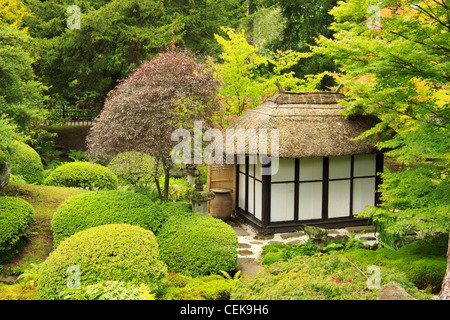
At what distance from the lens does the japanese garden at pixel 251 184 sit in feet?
20.3

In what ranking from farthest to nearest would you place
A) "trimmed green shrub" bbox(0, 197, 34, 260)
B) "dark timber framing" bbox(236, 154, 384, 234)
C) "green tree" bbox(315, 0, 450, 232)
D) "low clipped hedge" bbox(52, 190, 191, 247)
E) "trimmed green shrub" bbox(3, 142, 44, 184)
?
"trimmed green shrub" bbox(3, 142, 44, 184)
"dark timber framing" bbox(236, 154, 384, 234)
"trimmed green shrub" bbox(0, 197, 34, 260)
"low clipped hedge" bbox(52, 190, 191, 247)
"green tree" bbox(315, 0, 450, 232)

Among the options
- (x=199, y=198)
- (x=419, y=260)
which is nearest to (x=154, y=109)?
(x=199, y=198)

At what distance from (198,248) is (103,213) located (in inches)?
76.5

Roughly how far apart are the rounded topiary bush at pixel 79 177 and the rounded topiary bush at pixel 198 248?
18.5ft

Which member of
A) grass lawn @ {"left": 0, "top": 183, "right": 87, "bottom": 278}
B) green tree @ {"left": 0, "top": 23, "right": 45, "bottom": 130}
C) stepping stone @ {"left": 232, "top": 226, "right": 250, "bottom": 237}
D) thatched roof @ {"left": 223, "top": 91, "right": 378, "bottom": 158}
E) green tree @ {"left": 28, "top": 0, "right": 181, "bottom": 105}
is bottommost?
stepping stone @ {"left": 232, "top": 226, "right": 250, "bottom": 237}

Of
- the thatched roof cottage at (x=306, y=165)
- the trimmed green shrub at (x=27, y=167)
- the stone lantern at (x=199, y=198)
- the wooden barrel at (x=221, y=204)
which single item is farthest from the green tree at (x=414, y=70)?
the trimmed green shrub at (x=27, y=167)

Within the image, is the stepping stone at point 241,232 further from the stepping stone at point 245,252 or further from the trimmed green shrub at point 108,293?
the trimmed green shrub at point 108,293

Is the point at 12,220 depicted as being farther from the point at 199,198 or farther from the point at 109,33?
the point at 109,33

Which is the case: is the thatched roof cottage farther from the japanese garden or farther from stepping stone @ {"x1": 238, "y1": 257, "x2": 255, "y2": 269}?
stepping stone @ {"x1": 238, "y1": 257, "x2": 255, "y2": 269}

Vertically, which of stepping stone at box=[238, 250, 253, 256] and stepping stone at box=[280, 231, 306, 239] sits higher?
stepping stone at box=[280, 231, 306, 239]

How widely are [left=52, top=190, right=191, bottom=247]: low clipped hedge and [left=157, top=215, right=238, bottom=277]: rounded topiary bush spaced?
1.50 ft

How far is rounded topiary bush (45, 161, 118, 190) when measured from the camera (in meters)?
13.2

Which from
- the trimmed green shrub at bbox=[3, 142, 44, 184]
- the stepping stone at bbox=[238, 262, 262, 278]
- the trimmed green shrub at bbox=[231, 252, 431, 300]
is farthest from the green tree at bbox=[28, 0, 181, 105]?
the trimmed green shrub at bbox=[231, 252, 431, 300]

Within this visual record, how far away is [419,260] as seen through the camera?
731 centimetres
